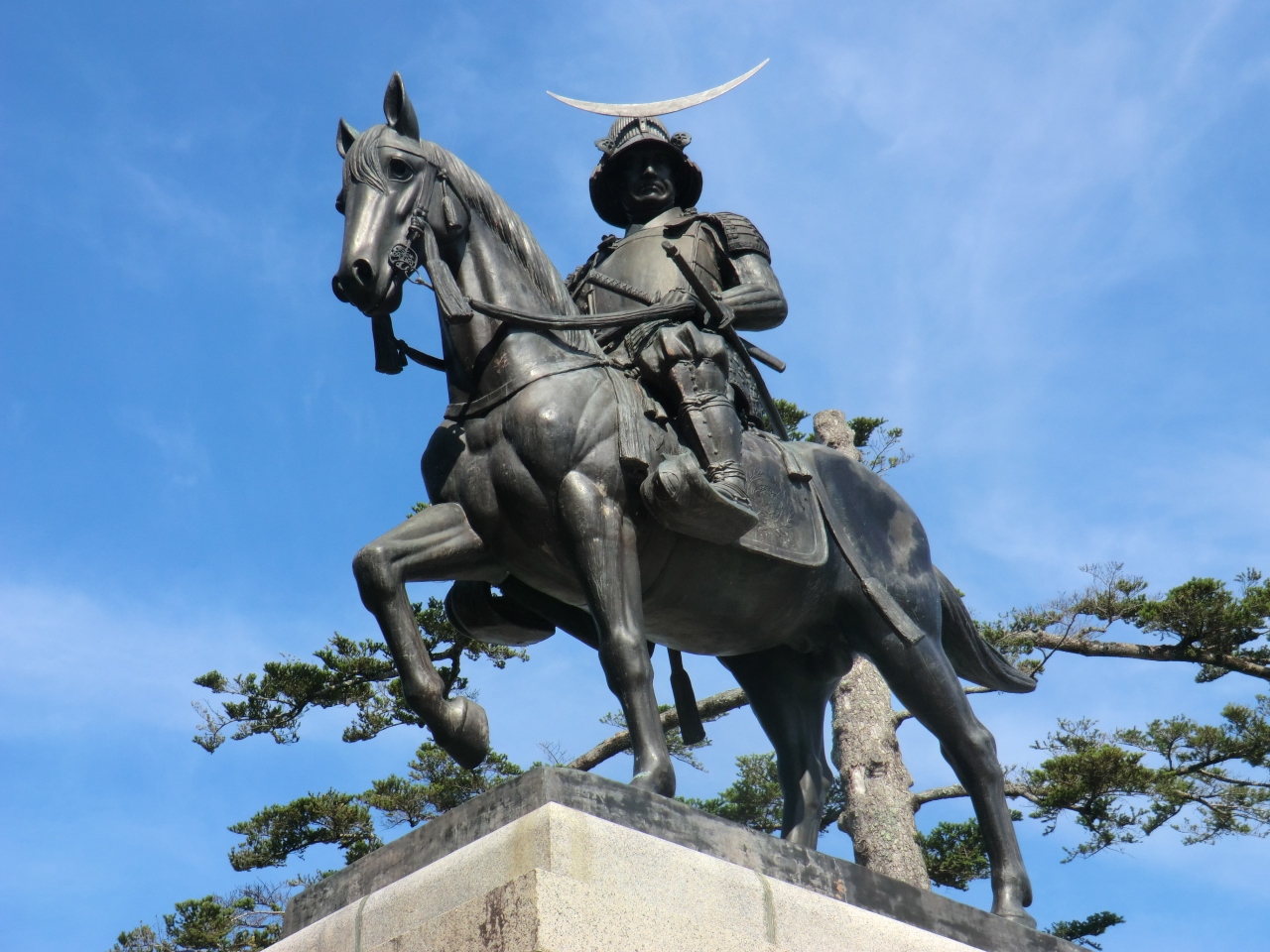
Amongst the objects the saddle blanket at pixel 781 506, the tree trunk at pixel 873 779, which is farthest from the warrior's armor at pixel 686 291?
the tree trunk at pixel 873 779

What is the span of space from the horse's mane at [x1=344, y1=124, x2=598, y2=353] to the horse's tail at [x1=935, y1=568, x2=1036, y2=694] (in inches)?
85.2

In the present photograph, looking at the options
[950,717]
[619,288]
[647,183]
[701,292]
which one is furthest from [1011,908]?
[647,183]

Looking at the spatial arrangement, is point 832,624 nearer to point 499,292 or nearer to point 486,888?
point 499,292

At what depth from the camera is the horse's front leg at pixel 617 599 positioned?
5.31 meters

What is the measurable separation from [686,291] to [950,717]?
2.18m

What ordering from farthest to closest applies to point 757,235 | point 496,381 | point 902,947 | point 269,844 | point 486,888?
point 269,844 → point 757,235 → point 496,381 → point 902,947 → point 486,888

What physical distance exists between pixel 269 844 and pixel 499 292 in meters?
9.72

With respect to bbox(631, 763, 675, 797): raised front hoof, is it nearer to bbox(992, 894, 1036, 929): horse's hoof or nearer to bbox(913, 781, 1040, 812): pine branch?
bbox(992, 894, 1036, 929): horse's hoof

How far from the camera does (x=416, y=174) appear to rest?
19.6 ft

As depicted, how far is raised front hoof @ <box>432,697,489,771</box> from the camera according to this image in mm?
5332

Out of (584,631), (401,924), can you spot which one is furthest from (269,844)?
(401,924)

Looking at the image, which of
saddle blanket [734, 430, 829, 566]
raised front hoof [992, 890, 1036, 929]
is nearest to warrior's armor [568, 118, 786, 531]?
saddle blanket [734, 430, 829, 566]

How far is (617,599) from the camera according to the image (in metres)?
5.44

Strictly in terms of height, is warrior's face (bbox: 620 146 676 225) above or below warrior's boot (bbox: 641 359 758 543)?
above
